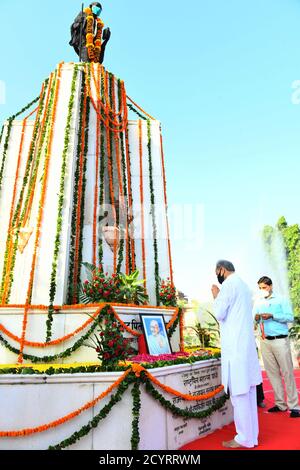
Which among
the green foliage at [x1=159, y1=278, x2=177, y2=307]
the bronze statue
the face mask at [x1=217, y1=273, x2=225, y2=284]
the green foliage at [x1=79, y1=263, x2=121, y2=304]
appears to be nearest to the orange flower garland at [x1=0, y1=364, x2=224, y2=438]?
the face mask at [x1=217, y1=273, x2=225, y2=284]

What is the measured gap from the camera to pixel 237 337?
4.25 meters

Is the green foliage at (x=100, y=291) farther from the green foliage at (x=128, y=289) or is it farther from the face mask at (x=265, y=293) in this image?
the face mask at (x=265, y=293)

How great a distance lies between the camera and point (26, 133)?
11273 millimetres

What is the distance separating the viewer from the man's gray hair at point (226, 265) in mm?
4707

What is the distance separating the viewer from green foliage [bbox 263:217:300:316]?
24333mm

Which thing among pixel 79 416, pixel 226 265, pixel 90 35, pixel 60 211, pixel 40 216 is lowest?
pixel 79 416

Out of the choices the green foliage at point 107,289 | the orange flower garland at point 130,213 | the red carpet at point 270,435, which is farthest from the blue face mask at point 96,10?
the red carpet at point 270,435

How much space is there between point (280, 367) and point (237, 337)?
2.36 meters

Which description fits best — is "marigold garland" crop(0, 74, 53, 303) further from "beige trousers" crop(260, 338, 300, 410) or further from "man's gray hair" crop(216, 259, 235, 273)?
"beige trousers" crop(260, 338, 300, 410)

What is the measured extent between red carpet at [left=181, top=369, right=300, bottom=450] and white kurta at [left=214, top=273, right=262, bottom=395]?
0.79m

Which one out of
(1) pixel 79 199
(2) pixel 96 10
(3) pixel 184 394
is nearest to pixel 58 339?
(3) pixel 184 394

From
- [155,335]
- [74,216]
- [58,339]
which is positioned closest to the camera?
[58,339]

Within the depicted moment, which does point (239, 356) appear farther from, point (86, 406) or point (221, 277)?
point (86, 406)
